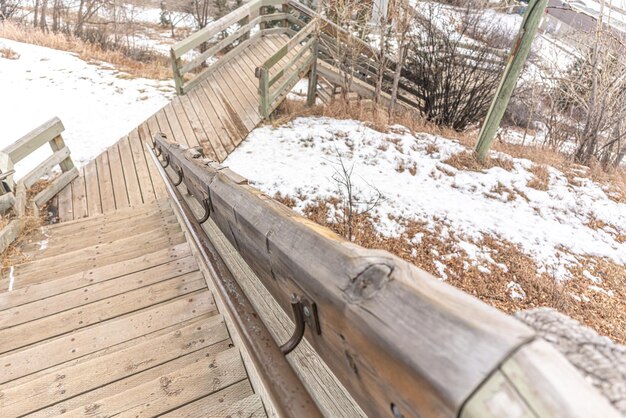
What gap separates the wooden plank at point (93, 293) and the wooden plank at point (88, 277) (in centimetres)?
4

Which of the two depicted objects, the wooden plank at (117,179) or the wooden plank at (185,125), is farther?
the wooden plank at (185,125)

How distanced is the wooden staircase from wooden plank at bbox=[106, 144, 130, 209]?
1301mm

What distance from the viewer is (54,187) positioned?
4.23m

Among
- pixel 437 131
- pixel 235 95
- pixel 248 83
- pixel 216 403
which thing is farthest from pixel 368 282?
pixel 248 83

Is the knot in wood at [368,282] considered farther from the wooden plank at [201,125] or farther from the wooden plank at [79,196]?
the wooden plank at [201,125]

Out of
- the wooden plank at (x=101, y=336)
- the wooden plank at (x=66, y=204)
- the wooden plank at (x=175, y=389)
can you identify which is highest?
the wooden plank at (x=175, y=389)

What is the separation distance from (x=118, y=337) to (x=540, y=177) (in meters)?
6.08

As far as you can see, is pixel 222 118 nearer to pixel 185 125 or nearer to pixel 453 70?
pixel 185 125

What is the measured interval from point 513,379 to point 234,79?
24.6ft

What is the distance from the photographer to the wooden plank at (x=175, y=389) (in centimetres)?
149

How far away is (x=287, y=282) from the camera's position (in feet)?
3.13

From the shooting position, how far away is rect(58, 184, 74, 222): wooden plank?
4090 mm

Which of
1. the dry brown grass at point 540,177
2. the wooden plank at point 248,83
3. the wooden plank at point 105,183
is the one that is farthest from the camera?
the wooden plank at point 248,83

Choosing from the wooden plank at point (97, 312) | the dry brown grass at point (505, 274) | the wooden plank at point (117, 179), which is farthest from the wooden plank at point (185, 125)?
the wooden plank at point (97, 312)
